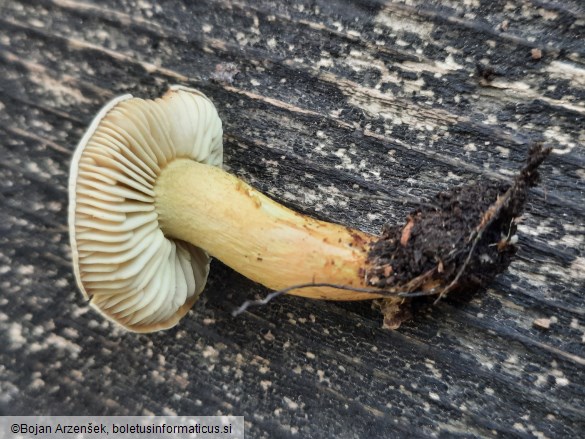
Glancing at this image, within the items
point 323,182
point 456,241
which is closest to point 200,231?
point 323,182

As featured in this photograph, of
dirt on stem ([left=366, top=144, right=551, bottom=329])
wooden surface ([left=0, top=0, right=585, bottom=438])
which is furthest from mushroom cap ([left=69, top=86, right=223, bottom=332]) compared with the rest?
dirt on stem ([left=366, top=144, right=551, bottom=329])

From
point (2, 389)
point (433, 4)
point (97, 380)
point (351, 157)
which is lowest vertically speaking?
point (2, 389)

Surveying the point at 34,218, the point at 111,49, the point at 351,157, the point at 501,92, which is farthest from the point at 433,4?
the point at 34,218

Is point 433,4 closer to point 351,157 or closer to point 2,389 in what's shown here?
point 351,157

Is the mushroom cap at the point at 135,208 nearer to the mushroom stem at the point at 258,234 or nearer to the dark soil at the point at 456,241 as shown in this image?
the mushroom stem at the point at 258,234

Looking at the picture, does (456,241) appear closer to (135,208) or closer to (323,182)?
(323,182)
